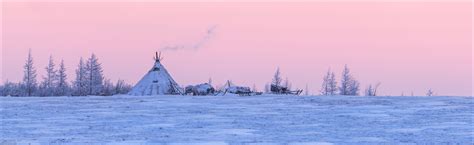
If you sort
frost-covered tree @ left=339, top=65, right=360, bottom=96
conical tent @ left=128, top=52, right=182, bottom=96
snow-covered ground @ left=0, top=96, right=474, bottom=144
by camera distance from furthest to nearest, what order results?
frost-covered tree @ left=339, top=65, right=360, bottom=96
conical tent @ left=128, top=52, right=182, bottom=96
snow-covered ground @ left=0, top=96, right=474, bottom=144

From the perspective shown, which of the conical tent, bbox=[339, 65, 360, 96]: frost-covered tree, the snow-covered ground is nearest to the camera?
the snow-covered ground

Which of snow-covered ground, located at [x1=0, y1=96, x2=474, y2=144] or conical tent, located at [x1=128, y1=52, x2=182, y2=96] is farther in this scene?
A: conical tent, located at [x1=128, y1=52, x2=182, y2=96]

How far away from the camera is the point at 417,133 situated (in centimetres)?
1781

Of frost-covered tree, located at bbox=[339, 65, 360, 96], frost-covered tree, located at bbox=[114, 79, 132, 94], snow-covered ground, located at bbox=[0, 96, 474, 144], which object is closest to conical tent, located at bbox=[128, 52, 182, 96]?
frost-covered tree, located at bbox=[114, 79, 132, 94]

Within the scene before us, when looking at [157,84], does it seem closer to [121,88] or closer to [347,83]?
[121,88]

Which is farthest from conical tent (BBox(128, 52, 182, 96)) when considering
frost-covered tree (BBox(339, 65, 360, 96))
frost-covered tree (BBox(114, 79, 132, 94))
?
frost-covered tree (BBox(339, 65, 360, 96))

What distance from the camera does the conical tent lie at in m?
38.9

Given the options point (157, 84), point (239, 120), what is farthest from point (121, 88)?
point (239, 120)

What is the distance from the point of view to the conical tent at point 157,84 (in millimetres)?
38906

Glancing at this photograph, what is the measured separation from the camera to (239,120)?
2102cm

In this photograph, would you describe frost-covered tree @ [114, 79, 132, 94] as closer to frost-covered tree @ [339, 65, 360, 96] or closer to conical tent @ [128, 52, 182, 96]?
conical tent @ [128, 52, 182, 96]

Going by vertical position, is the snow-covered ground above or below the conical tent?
below

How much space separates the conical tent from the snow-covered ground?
9.39m

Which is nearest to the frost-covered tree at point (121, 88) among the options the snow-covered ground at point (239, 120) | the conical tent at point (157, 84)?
the conical tent at point (157, 84)
